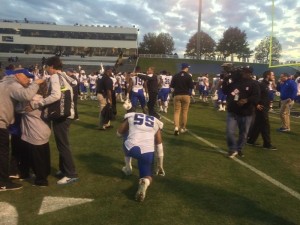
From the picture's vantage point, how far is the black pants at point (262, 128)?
9836 mm

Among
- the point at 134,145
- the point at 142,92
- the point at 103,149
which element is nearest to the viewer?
the point at 134,145

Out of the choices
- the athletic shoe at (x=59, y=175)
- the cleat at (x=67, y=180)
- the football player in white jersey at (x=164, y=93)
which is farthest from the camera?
the football player in white jersey at (x=164, y=93)

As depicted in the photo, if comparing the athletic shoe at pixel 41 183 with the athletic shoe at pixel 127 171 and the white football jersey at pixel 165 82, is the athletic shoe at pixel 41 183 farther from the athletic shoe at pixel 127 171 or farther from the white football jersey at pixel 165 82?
the white football jersey at pixel 165 82

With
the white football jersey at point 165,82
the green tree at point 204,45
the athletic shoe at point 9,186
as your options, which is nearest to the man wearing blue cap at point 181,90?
the athletic shoe at point 9,186

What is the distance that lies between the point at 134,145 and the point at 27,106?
188 centimetres

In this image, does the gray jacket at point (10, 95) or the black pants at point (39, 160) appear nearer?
the gray jacket at point (10, 95)

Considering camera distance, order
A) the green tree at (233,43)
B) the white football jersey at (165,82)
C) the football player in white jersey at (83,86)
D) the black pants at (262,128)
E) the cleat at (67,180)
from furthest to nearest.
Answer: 1. the green tree at (233,43)
2. the football player in white jersey at (83,86)
3. the white football jersey at (165,82)
4. the black pants at (262,128)
5. the cleat at (67,180)

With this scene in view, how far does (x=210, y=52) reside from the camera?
94.2m

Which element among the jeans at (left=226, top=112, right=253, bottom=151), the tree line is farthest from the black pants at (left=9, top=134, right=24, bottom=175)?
the tree line

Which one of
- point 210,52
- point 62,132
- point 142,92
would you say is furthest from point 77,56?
point 62,132

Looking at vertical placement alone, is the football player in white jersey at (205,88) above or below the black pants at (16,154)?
above

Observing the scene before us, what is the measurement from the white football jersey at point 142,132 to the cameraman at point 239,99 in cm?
314

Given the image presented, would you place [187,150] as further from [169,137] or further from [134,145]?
[134,145]

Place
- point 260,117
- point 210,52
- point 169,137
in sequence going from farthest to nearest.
→ point 210,52
point 169,137
point 260,117
